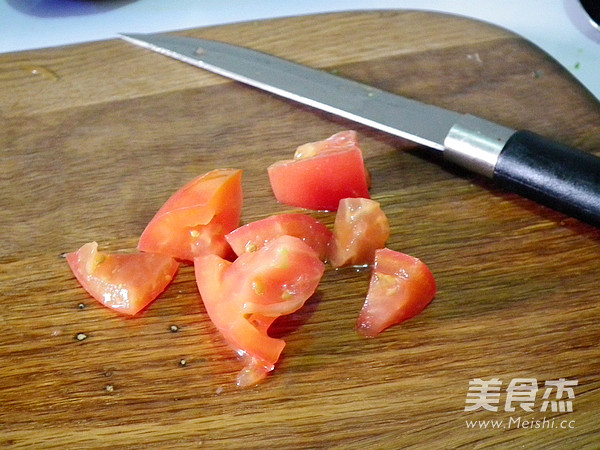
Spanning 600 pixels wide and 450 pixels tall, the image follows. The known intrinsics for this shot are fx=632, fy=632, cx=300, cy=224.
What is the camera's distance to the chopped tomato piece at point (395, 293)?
44.3 inches

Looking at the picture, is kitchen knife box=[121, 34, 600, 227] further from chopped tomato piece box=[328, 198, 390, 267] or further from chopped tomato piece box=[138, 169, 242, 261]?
chopped tomato piece box=[138, 169, 242, 261]

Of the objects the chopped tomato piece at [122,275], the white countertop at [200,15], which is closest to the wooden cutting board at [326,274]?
the chopped tomato piece at [122,275]

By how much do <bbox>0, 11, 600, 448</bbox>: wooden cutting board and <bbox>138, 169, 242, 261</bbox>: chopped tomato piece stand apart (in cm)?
6

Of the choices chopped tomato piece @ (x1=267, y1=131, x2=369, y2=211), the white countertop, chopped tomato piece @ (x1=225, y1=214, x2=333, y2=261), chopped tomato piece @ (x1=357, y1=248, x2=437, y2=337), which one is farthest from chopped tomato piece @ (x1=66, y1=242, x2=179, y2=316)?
the white countertop

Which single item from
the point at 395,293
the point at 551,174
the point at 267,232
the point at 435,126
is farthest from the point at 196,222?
the point at 551,174

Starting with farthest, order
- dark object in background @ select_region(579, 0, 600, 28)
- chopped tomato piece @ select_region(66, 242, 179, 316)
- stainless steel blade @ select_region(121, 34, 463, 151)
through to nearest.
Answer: dark object in background @ select_region(579, 0, 600, 28) → stainless steel blade @ select_region(121, 34, 463, 151) → chopped tomato piece @ select_region(66, 242, 179, 316)

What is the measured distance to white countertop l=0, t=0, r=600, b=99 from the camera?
6.28 feet

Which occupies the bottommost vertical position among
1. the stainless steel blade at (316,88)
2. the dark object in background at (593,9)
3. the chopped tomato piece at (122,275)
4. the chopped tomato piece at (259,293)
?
the chopped tomato piece at (122,275)

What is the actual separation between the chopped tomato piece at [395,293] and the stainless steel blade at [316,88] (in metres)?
0.32

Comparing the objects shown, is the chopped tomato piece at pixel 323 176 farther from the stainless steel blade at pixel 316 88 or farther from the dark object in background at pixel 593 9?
the dark object in background at pixel 593 9

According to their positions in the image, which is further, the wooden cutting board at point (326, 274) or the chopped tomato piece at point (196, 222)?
the chopped tomato piece at point (196, 222)

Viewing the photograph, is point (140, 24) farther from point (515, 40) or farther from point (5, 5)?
point (515, 40)

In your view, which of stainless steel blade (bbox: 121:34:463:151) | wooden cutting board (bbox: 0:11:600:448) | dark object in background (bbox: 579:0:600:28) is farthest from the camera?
dark object in background (bbox: 579:0:600:28)

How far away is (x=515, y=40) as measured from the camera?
162 centimetres
